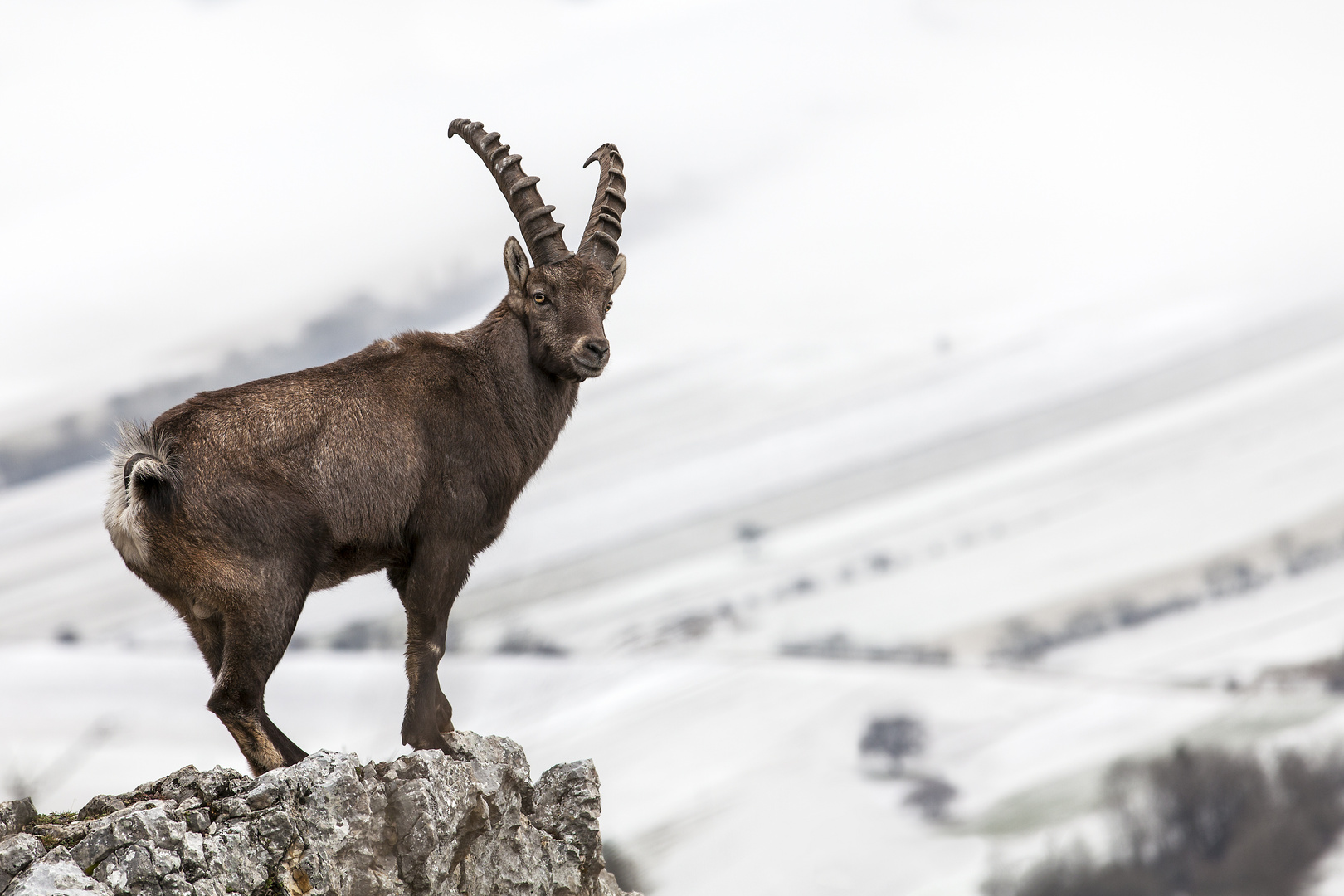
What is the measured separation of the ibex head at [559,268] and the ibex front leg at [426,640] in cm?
228

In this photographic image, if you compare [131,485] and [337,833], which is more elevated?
[131,485]

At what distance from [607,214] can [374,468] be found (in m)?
3.99

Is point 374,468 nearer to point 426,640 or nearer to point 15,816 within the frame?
point 426,640

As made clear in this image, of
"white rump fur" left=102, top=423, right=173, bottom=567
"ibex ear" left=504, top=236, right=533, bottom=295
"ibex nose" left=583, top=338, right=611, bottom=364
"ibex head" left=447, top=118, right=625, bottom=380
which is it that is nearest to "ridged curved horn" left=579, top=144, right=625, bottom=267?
"ibex head" left=447, top=118, right=625, bottom=380

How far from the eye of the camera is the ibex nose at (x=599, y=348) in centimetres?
1240

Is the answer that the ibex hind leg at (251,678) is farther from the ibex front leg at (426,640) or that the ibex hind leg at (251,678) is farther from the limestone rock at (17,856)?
the limestone rock at (17,856)

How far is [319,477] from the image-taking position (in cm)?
1118

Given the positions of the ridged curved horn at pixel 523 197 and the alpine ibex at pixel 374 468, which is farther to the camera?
the ridged curved horn at pixel 523 197

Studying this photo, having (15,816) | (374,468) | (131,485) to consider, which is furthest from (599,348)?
(15,816)

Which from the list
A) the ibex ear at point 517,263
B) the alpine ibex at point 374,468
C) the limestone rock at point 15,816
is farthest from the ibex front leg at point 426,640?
the limestone rock at point 15,816

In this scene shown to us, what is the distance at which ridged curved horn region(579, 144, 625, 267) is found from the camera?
1341 centimetres

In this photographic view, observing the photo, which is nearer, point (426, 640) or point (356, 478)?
point (356, 478)

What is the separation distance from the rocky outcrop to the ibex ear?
4.66 meters

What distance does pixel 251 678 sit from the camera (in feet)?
34.3
